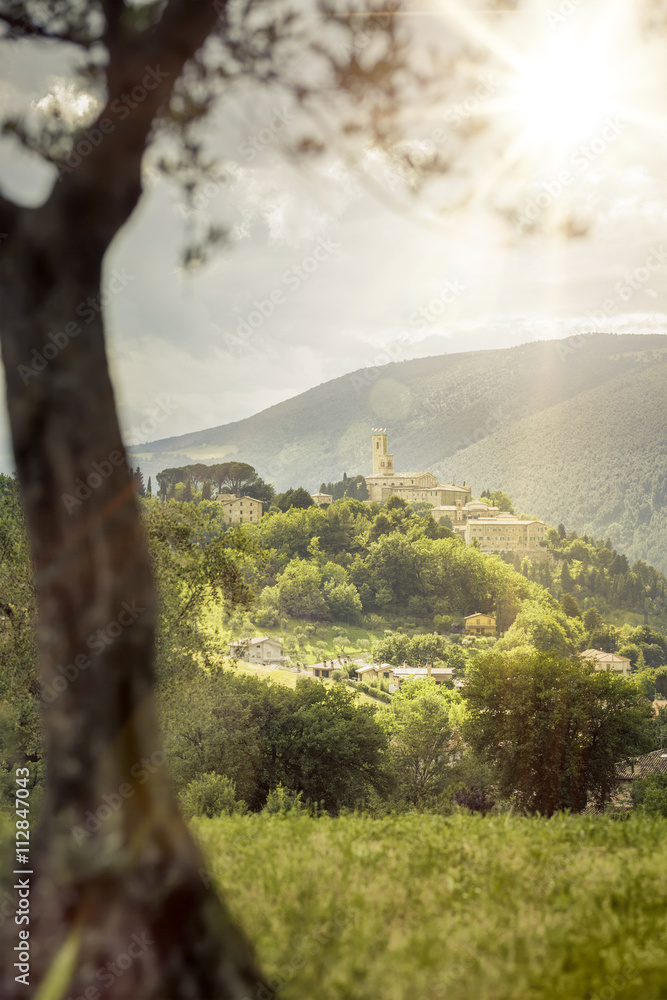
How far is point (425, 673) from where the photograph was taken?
60.1 meters

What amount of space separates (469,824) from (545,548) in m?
107

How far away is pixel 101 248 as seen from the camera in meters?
3.20

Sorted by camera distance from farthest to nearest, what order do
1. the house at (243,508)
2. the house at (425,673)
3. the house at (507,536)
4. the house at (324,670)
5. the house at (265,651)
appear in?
the house at (507,536) < the house at (243,508) < the house at (265,651) < the house at (324,670) < the house at (425,673)

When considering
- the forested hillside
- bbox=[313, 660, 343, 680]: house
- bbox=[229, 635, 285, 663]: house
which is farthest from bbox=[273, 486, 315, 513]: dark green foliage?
the forested hillside

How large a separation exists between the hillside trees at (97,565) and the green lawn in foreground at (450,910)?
0.42 m

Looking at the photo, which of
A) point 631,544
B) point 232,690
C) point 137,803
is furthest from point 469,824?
point 631,544

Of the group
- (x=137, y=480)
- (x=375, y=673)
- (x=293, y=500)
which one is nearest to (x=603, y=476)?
(x=293, y=500)

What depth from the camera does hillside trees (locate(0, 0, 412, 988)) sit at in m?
2.59

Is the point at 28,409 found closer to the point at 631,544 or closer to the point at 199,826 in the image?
the point at 199,826

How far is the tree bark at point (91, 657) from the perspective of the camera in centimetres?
257

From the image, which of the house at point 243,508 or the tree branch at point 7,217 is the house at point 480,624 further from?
the tree branch at point 7,217

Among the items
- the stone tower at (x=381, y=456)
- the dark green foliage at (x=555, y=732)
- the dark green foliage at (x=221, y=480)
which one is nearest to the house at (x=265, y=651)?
the dark green foliage at (x=221, y=480)

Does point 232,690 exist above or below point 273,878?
below

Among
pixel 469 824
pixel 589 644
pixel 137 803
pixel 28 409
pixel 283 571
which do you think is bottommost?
pixel 589 644
